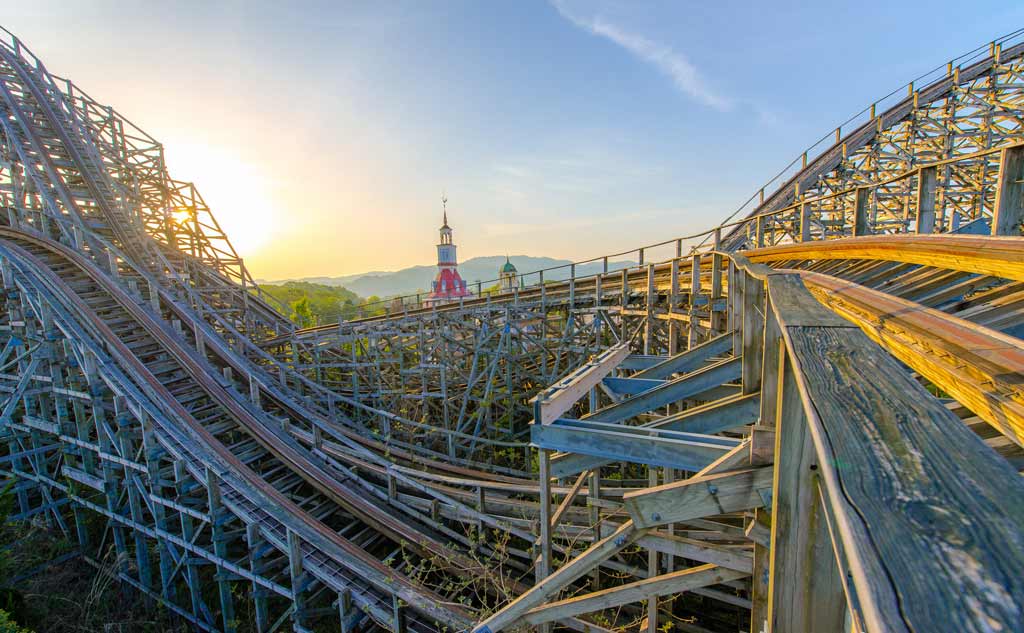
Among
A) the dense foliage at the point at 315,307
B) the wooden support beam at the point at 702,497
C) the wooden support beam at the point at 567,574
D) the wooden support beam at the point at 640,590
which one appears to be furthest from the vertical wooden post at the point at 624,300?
the wooden support beam at the point at 702,497

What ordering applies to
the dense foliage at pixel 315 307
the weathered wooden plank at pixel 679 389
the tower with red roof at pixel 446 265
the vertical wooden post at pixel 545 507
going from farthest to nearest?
the tower with red roof at pixel 446 265, the dense foliage at pixel 315 307, the weathered wooden plank at pixel 679 389, the vertical wooden post at pixel 545 507

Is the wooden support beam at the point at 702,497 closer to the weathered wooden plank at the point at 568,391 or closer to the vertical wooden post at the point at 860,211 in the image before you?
the weathered wooden plank at the point at 568,391

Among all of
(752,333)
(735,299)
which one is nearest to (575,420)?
(752,333)

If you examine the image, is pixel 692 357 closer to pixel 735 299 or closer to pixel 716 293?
→ pixel 735 299

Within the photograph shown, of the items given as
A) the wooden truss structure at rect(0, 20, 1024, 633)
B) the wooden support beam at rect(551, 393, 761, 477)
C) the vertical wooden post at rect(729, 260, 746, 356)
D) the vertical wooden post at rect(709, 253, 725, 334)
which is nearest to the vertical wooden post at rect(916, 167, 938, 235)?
the wooden truss structure at rect(0, 20, 1024, 633)

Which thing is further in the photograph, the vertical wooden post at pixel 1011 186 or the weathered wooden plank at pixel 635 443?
the vertical wooden post at pixel 1011 186

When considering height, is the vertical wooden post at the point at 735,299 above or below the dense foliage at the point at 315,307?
above

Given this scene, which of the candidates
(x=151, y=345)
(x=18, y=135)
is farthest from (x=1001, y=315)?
(x=18, y=135)
